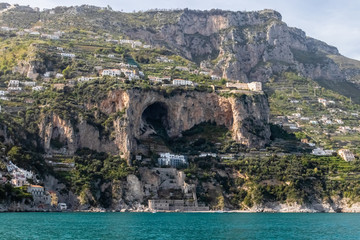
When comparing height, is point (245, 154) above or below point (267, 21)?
below

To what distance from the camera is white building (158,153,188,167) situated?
101m

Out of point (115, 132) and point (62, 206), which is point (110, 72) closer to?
point (115, 132)

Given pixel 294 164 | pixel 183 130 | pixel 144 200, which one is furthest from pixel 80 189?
pixel 294 164

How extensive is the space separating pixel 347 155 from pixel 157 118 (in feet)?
130

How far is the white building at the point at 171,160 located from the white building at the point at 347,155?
33.6 metres

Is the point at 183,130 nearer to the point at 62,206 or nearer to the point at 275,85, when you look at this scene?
the point at 62,206

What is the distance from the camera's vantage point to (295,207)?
98.3 meters

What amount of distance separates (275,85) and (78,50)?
65018mm

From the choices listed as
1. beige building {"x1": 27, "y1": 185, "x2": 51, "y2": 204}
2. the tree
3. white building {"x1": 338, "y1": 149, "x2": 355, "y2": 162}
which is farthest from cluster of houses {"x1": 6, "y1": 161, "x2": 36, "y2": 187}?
white building {"x1": 338, "y1": 149, "x2": 355, "y2": 162}

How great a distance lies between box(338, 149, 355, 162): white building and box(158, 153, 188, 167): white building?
3359cm

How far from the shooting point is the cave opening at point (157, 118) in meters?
113

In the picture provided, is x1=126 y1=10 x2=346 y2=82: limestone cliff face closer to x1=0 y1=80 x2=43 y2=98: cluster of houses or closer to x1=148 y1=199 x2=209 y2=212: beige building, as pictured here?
x1=0 y1=80 x2=43 y2=98: cluster of houses

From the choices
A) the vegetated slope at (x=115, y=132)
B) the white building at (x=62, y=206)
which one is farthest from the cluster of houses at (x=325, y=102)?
the white building at (x=62, y=206)

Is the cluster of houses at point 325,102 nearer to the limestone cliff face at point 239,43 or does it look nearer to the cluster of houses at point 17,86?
the limestone cliff face at point 239,43
